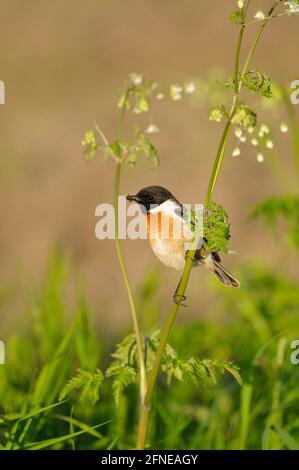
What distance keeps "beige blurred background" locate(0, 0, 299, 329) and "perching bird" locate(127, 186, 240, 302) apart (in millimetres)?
2412

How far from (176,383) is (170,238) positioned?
1862mm

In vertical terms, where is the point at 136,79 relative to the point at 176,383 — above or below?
above

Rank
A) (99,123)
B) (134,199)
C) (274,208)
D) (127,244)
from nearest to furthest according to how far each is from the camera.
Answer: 1. (134,199)
2. (274,208)
3. (127,244)
4. (99,123)

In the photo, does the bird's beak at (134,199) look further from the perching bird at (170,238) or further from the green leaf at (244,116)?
the green leaf at (244,116)

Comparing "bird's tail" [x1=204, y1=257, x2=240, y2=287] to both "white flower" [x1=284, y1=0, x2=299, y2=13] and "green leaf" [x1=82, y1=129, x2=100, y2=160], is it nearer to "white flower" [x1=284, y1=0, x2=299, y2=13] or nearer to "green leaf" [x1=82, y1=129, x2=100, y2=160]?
"green leaf" [x1=82, y1=129, x2=100, y2=160]

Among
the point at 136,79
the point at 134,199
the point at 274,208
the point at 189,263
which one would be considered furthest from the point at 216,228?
the point at 274,208

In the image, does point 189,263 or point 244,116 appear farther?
point 189,263

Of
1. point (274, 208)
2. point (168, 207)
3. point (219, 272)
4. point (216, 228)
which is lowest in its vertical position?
point (219, 272)

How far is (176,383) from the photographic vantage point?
5.37 meters

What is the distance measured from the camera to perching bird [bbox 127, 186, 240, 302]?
144 inches

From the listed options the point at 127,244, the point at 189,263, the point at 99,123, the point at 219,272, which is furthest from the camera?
the point at 99,123

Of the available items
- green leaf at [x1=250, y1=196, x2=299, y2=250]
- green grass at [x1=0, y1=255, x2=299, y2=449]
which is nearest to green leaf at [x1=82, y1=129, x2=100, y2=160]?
green grass at [x1=0, y1=255, x2=299, y2=449]

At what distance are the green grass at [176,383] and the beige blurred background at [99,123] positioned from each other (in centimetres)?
86

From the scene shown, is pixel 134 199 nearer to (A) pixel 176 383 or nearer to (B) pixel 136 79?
(B) pixel 136 79
